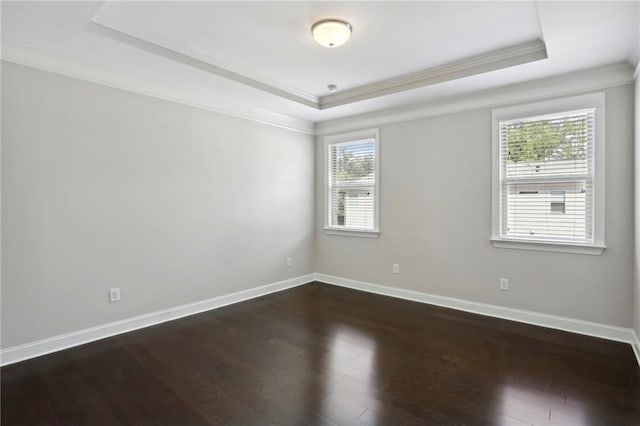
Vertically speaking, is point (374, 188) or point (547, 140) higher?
point (547, 140)

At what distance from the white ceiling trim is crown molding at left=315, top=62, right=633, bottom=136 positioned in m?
0.53

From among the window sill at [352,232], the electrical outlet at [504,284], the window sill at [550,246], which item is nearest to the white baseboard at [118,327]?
the window sill at [352,232]

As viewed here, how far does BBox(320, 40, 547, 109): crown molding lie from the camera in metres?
2.89

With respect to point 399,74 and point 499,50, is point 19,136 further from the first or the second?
point 499,50

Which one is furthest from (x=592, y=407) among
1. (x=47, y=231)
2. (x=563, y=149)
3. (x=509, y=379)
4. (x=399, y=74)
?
(x=47, y=231)

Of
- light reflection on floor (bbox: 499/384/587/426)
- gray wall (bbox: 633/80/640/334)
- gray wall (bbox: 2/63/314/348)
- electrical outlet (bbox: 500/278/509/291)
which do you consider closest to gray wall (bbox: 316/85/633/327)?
electrical outlet (bbox: 500/278/509/291)

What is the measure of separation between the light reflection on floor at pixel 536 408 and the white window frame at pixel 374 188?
2.65 m

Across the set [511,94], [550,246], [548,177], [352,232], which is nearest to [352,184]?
[352,232]

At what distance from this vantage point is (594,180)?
10.2 ft

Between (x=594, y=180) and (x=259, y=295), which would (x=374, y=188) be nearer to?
(x=259, y=295)

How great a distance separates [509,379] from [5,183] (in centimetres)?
407

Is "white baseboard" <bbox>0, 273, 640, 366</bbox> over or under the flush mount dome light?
under

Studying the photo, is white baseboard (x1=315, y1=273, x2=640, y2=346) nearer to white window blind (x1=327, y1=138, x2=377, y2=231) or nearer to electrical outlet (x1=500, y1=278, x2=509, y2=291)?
electrical outlet (x1=500, y1=278, x2=509, y2=291)

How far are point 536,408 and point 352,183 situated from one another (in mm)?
3469
